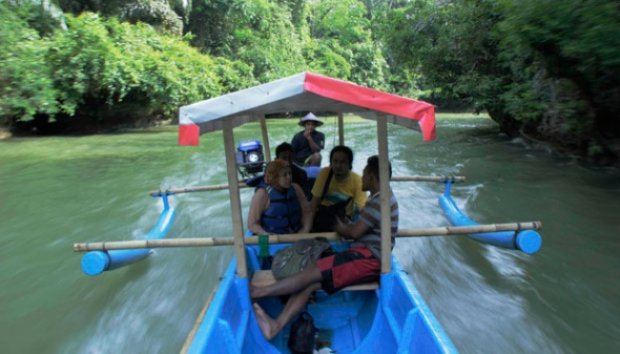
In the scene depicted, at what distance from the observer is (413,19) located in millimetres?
12906

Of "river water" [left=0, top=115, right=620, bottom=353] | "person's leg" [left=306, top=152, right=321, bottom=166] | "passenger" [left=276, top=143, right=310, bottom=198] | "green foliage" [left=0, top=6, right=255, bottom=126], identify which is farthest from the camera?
"green foliage" [left=0, top=6, right=255, bottom=126]

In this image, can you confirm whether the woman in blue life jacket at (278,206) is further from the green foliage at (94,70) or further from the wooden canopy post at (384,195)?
the green foliage at (94,70)

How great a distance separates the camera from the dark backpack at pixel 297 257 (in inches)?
122

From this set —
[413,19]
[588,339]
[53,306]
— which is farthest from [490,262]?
[413,19]

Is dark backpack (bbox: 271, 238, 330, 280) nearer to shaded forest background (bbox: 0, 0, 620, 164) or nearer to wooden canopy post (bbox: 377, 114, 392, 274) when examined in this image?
wooden canopy post (bbox: 377, 114, 392, 274)

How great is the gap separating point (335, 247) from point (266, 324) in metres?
1.08

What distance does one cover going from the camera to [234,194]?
288 cm

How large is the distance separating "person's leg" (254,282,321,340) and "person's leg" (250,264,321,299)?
41mm

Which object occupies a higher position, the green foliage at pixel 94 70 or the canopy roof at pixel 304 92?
the green foliage at pixel 94 70

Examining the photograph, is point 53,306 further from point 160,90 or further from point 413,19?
point 160,90

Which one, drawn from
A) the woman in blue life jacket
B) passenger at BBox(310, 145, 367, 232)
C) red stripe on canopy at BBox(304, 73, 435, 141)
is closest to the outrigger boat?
red stripe on canopy at BBox(304, 73, 435, 141)

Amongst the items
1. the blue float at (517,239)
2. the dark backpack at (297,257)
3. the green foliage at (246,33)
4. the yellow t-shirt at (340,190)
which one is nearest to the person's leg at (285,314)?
the dark backpack at (297,257)

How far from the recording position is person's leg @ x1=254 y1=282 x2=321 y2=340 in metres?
2.95

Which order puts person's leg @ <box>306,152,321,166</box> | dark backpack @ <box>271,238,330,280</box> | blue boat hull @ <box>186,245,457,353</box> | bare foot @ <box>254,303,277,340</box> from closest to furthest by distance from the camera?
blue boat hull @ <box>186,245,457,353</box> → bare foot @ <box>254,303,277,340</box> → dark backpack @ <box>271,238,330,280</box> → person's leg @ <box>306,152,321,166</box>
